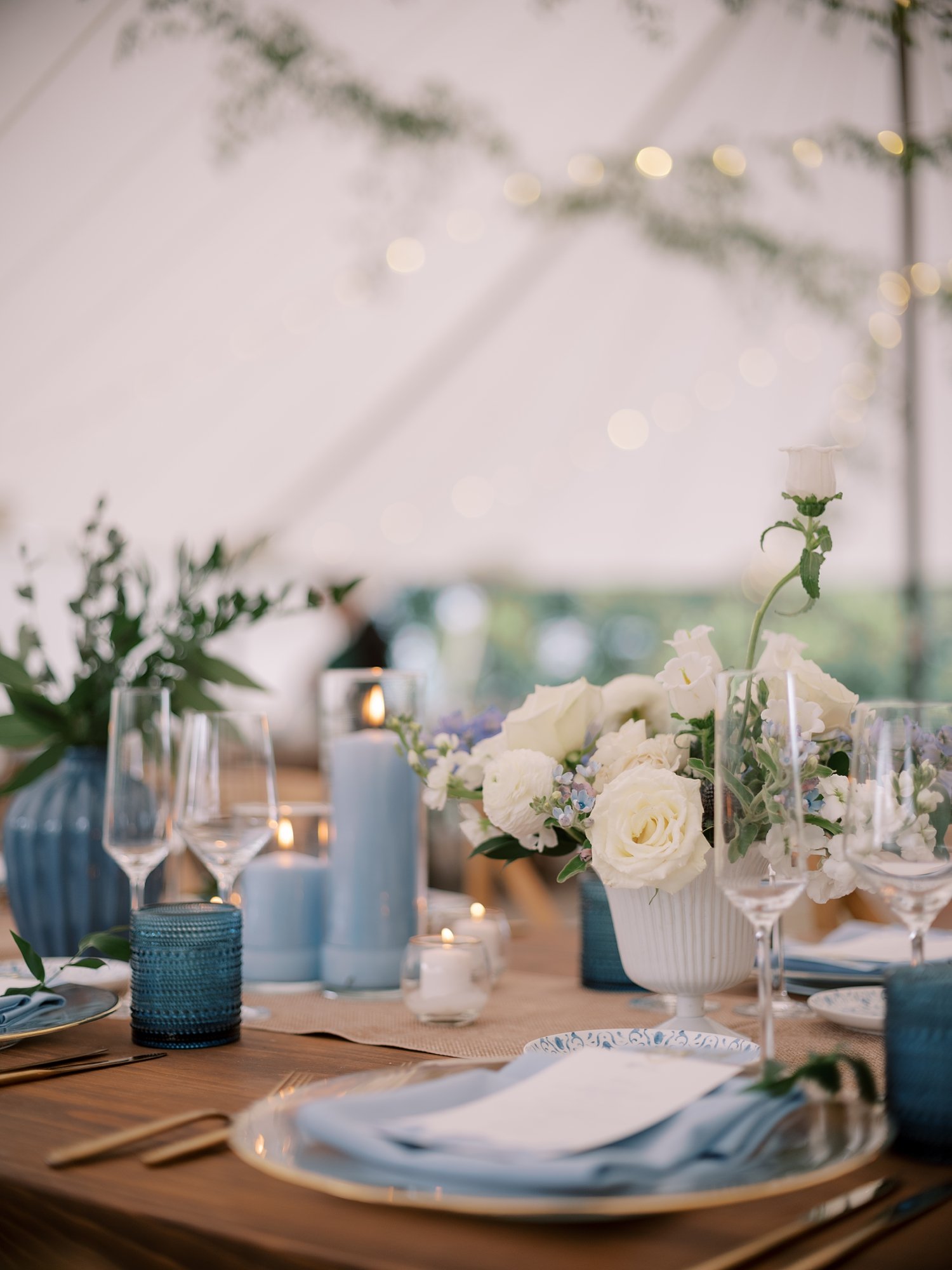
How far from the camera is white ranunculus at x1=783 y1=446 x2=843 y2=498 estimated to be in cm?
88

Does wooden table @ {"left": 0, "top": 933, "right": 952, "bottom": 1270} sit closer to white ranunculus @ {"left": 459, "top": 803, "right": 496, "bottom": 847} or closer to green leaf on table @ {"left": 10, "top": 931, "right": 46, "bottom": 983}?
green leaf on table @ {"left": 10, "top": 931, "right": 46, "bottom": 983}

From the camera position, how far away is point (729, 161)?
381 cm

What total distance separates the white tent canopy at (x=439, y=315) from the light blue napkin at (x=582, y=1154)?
7.44 feet

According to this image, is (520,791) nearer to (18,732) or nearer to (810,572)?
(810,572)

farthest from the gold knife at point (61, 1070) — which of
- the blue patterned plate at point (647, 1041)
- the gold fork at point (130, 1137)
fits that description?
the blue patterned plate at point (647, 1041)

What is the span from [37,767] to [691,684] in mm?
773

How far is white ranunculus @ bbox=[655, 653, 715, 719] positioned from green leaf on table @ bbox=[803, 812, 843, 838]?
4.1 inches

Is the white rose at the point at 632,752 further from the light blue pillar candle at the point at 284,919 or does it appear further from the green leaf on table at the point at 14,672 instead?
the green leaf on table at the point at 14,672

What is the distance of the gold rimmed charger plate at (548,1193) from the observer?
545mm

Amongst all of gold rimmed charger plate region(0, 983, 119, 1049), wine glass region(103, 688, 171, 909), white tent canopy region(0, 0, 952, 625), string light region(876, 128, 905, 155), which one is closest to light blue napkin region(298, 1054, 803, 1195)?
gold rimmed charger plate region(0, 983, 119, 1049)

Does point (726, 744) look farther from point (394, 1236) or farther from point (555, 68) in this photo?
point (555, 68)

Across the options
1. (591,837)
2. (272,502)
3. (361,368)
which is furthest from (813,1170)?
(272,502)

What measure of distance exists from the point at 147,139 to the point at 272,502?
1822 millimetres

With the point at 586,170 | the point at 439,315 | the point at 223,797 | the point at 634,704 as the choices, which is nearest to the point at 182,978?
the point at 223,797
